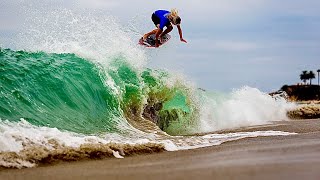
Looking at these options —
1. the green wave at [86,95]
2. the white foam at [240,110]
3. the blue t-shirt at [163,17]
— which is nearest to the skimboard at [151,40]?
the blue t-shirt at [163,17]

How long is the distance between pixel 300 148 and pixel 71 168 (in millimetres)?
2843

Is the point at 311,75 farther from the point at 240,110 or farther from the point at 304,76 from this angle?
the point at 240,110

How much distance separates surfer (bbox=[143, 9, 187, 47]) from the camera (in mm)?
12781

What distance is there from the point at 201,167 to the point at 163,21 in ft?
28.6

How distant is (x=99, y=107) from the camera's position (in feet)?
31.3

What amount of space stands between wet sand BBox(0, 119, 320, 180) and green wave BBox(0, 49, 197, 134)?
6.90 feet

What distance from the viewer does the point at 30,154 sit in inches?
204

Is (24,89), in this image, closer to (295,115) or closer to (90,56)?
(90,56)

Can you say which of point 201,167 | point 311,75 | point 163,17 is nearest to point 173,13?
point 163,17

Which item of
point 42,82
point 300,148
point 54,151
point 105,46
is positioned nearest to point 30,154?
point 54,151

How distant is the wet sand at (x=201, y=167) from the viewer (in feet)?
13.4

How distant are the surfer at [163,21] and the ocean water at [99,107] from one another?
646mm

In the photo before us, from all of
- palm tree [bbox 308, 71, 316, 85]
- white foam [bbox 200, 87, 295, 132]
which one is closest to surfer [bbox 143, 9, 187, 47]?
white foam [bbox 200, 87, 295, 132]

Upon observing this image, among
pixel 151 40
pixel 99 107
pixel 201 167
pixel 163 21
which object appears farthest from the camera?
pixel 151 40
